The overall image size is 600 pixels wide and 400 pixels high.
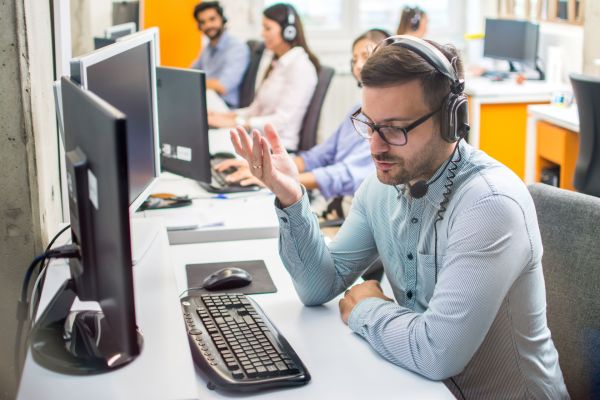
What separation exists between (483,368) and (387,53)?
606 mm

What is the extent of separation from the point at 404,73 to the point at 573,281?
0.55 meters

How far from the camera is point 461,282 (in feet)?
4.47

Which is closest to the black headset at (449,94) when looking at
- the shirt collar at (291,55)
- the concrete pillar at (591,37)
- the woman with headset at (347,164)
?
the woman with headset at (347,164)

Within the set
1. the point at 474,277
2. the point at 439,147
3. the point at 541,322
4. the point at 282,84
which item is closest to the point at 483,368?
the point at 541,322

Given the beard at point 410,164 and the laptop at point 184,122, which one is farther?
the laptop at point 184,122

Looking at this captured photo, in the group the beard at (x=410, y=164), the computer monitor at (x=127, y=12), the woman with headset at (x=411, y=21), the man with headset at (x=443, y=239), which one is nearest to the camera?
the man with headset at (x=443, y=239)

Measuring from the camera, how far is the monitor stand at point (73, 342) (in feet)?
3.92

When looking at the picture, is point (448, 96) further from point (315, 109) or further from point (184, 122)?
point (315, 109)

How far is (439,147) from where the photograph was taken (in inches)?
59.4

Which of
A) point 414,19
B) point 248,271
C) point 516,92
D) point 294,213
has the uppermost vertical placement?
point 414,19

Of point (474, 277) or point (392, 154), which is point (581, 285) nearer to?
point (474, 277)

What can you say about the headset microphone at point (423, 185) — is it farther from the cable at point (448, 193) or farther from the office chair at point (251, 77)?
the office chair at point (251, 77)

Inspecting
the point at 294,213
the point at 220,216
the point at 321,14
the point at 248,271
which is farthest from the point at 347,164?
the point at 321,14

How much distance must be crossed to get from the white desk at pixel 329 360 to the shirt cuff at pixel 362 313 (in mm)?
24
